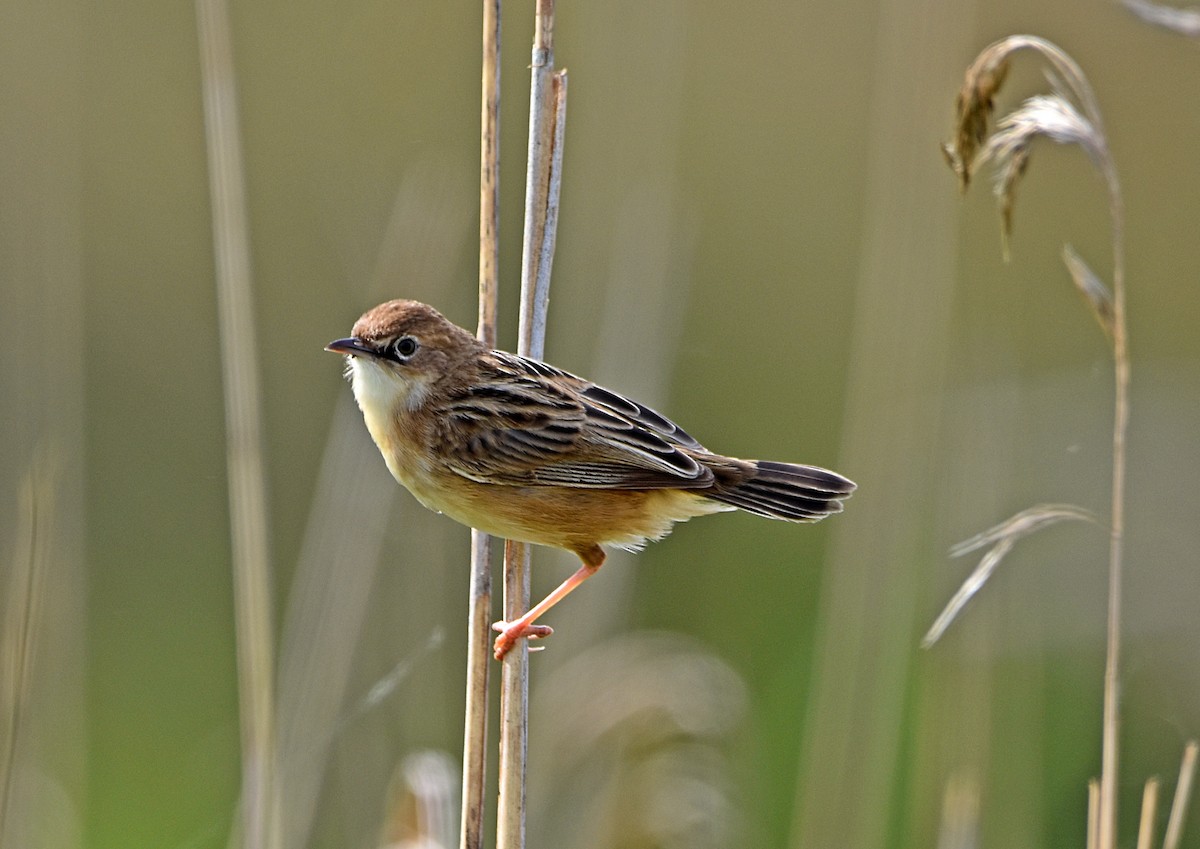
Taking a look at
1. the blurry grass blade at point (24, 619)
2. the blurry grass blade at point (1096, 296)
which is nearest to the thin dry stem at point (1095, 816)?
the blurry grass blade at point (1096, 296)

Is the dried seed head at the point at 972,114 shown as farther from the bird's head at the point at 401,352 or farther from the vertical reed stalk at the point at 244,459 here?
the vertical reed stalk at the point at 244,459

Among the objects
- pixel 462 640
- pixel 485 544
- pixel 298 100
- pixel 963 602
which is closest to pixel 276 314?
pixel 298 100

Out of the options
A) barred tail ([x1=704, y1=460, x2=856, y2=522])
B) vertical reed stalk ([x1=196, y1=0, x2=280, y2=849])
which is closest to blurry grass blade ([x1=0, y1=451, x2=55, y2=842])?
vertical reed stalk ([x1=196, y1=0, x2=280, y2=849])

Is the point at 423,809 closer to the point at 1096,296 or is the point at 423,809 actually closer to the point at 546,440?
the point at 546,440

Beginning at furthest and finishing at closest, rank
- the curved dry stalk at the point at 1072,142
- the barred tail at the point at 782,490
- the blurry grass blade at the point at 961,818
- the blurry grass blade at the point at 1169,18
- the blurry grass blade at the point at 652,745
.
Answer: the barred tail at the point at 782,490 → the blurry grass blade at the point at 652,745 → the blurry grass blade at the point at 961,818 → the curved dry stalk at the point at 1072,142 → the blurry grass blade at the point at 1169,18

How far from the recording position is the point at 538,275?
359 centimetres

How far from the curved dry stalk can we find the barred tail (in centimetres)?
107

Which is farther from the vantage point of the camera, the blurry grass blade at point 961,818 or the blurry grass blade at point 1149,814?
the blurry grass blade at point 961,818

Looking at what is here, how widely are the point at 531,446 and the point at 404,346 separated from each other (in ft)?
1.64

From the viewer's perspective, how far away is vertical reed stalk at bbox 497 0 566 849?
3.31 meters

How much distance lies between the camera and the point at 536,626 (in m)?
4.04

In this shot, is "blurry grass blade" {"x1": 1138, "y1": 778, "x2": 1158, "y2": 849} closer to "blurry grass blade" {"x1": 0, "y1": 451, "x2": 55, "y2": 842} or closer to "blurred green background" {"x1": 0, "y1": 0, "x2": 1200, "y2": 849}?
"blurred green background" {"x1": 0, "y1": 0, "x2": 1200, "y2": 849}

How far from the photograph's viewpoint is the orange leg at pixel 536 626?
3633mm

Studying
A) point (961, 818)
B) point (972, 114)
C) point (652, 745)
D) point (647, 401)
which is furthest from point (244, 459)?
point (961, 818)
